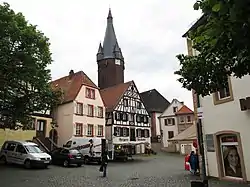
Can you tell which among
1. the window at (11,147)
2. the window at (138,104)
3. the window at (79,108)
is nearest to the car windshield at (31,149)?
the window at (11,147)

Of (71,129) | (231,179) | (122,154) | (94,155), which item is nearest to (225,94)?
(231,179)

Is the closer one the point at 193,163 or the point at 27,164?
the point at 193,163

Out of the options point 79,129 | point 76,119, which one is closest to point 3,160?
point 76,119

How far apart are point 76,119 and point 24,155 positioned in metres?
16.2

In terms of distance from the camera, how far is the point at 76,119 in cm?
3934

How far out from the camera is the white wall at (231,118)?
14.4 m

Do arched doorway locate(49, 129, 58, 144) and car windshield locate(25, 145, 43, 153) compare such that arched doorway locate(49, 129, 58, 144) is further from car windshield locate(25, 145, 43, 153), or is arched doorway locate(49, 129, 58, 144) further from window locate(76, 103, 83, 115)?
car windshield locate(25, 145, 43, 153)

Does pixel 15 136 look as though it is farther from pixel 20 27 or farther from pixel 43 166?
pixel 20 27

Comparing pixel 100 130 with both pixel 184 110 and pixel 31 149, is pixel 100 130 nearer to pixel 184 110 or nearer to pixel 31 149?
pixel 31 149

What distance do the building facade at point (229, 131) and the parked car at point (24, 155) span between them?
41.1 feet

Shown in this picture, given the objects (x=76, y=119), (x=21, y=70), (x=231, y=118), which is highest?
(x=21, y=70)

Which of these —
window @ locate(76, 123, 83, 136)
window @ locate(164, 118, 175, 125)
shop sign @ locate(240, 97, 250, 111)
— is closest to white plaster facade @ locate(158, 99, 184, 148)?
window @ locate(164, 118, 175, 125)

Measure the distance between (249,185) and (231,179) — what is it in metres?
1.43

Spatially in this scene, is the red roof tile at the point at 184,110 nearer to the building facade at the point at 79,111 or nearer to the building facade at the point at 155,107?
the building facade at the point at 155,107
